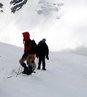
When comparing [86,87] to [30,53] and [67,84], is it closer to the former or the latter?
[67,84]

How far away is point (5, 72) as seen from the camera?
1579cm

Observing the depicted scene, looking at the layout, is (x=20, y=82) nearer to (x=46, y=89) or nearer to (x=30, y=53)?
(x=46, y=89)

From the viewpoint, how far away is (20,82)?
567 inches

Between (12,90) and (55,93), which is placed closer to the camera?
(12,90)

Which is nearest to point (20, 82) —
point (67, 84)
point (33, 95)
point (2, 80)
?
point (2, 80)

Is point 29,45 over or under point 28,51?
over

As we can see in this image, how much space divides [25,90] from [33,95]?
55 cm

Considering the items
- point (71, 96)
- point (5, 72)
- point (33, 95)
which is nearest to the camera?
point (33, 95)

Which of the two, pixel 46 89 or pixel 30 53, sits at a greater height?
pixel 30 53

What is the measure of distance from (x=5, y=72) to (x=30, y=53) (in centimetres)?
130

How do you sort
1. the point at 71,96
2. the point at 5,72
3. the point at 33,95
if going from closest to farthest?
1. the point at 33,95
2. the point at 71,96
3. the point at 5,72

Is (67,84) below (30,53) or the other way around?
below

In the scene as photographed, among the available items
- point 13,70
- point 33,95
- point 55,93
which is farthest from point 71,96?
point 13,70

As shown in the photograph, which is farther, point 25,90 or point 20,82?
point 20,82
